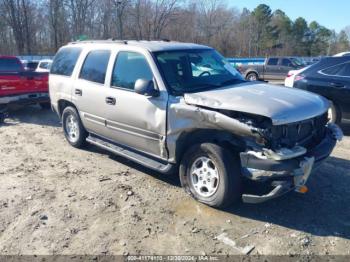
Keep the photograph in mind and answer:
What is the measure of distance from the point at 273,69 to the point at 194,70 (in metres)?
17.9

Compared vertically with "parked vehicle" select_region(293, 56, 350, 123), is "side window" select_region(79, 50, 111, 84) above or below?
above

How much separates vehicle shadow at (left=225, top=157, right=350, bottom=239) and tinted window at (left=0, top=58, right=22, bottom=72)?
977cm

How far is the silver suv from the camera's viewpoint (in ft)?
12.6

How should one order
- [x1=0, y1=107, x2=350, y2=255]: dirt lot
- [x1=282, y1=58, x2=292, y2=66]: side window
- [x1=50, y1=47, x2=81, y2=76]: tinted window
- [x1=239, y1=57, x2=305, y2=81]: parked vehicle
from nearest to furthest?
[x1=0, y1=107, x2=350, y2=255]: dirt lot
[x1=50, y1=47, x2=81, y2=76]: tinted window
[x1=239, y1=57, x2=305, y2=81]: parked vehicle
[x1=282, y1=58, x2=292, y2=66]: side window

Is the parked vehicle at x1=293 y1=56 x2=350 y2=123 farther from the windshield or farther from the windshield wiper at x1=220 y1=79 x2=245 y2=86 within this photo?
the windshield wiper at x1=220 y1=79 x2=245 y2=86

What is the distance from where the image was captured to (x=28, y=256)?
352 centimetres

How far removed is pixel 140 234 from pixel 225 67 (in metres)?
2.87

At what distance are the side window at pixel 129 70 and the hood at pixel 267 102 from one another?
0.93m

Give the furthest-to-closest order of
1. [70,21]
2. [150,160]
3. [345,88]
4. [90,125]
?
[70,21]
[345,88]
[90,125]
[150,160]

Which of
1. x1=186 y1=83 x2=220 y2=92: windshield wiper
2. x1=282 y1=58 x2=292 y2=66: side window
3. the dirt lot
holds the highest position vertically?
x1=186 y1=83 x2=220 y2=92: windshield wiper

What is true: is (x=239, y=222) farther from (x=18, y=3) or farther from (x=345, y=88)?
(x=18, y=3)

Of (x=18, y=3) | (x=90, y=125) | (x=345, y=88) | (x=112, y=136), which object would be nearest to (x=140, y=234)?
(x=112, y=136)

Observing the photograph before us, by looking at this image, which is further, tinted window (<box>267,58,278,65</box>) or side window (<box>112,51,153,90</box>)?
tinted window (<box>267,58,278,65</box>)

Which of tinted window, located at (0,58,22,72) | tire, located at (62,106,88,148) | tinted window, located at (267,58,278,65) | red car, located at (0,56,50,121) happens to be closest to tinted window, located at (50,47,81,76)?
tire, located at (62,106,88,148)
